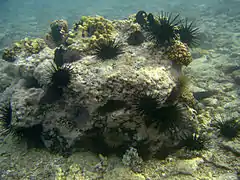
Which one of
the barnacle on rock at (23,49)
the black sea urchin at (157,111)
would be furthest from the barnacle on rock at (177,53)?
the barnacle on rock at (23,49)

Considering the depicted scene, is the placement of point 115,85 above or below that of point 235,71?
below

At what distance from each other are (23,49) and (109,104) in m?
5.61

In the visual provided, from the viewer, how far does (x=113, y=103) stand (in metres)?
4.68

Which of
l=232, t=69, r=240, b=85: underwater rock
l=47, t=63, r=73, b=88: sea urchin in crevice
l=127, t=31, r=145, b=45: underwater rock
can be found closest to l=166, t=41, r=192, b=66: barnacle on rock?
l=127, t=31, r=145, b=45: underwater rock

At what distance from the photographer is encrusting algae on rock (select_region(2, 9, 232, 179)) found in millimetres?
4562

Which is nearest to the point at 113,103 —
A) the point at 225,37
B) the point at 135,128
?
the point at 135,128

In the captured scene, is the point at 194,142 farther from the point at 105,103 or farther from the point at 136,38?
the point at 136,38

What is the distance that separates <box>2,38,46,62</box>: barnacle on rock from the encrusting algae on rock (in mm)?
2471

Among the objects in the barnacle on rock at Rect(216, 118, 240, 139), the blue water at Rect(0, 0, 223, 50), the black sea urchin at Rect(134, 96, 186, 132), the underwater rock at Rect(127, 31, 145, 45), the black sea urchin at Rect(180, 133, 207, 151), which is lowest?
the black sea urchin at Rect(180, 133, 207, 151)

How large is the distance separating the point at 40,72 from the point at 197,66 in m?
8.46

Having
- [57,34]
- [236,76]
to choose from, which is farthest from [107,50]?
[236,76]

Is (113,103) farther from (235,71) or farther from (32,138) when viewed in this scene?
(235,71)

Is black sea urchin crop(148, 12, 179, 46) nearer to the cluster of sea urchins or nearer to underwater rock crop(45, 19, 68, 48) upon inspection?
the cluster of sea urchins

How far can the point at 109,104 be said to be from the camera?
4.70m
